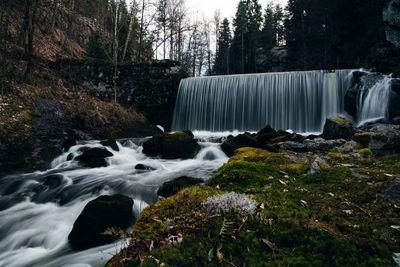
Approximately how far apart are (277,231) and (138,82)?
1833 cm

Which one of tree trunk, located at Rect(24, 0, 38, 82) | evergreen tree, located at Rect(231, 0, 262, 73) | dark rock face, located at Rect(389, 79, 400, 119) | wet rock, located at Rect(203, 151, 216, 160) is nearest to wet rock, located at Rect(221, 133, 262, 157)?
wet rock, located at Rect(203, 151, 216, 160)

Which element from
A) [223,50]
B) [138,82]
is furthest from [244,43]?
[138,82]

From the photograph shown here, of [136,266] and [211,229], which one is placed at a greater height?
[211,229]

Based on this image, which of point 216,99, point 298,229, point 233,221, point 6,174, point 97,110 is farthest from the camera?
point 216,99

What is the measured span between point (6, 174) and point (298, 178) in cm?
924

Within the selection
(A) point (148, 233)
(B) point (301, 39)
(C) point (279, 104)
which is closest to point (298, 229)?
(A) point (148, 233)

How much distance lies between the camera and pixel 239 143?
10.4 m

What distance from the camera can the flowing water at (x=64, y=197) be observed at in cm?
375

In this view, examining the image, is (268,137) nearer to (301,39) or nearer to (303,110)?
(303,110)

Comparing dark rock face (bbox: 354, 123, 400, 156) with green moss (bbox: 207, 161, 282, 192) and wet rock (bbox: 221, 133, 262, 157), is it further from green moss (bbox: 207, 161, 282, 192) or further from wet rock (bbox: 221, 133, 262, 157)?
green moss (bbox: 207, 161, 282, 192)

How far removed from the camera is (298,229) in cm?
167

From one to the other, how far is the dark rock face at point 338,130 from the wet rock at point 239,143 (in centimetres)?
330

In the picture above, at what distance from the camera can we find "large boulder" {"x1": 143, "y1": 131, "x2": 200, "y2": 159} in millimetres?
10469

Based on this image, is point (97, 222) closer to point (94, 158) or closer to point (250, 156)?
point (250, 156)
